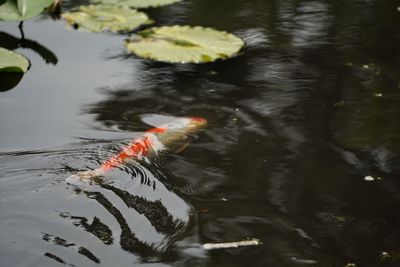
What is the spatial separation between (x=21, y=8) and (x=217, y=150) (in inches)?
81.0

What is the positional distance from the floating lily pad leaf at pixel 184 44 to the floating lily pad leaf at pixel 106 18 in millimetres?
224

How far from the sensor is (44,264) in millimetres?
2035

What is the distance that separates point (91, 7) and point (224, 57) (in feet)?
4.26

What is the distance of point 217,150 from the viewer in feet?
9.27

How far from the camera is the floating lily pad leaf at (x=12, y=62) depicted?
3.43 m

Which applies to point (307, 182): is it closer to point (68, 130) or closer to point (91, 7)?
point (68, 130)

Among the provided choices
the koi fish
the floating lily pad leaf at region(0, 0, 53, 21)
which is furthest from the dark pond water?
the floating lily pad leaf at region(0, 0, 53, 21)

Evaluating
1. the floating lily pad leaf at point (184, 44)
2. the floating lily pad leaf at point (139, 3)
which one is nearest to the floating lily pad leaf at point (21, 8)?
the floating lily pad leaf at point (139, 3)

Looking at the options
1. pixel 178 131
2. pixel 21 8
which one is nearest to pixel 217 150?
pixel 178 131

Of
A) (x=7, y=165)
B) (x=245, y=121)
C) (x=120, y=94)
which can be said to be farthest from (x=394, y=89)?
(x=7, y=165)

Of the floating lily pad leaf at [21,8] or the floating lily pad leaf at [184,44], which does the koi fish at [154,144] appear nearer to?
the floating lily pad leaf at [184,44]

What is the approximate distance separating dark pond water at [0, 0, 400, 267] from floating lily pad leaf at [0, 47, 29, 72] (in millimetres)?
101

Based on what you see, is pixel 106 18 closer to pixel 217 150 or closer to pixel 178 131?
pixel 178 131

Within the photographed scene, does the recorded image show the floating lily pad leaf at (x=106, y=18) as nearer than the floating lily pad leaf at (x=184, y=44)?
No
